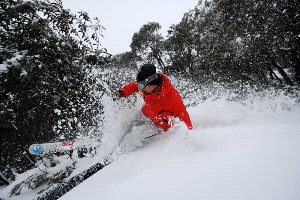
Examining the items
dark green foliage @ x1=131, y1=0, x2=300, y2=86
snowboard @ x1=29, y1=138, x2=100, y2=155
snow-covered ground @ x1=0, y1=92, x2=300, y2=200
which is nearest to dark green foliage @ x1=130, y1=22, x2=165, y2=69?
dark green foliage @ x1=131, y1=0, x2=300, y2=86

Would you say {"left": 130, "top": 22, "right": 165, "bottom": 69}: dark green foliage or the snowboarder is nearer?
the snowboarder

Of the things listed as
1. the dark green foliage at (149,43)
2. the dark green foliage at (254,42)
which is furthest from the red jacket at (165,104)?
the dark green foliage at (149,43)

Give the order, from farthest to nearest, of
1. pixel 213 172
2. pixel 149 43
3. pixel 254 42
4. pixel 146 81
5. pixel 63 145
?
pixel 149 43, pixel 254 42, pixel 63 145, pixel 146 81, pixel 213 172

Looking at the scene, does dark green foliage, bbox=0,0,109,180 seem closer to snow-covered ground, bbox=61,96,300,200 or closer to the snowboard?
the snowboard

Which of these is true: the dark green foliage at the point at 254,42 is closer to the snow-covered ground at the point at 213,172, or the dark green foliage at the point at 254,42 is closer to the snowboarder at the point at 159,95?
the snowboarder at the point at 159,95

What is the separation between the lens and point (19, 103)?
2.74 m

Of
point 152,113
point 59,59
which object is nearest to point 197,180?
point 152,113

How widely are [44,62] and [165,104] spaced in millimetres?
2185

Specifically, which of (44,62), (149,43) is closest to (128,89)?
(44,62)

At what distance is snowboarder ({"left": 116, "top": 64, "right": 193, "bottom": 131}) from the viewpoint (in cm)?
245

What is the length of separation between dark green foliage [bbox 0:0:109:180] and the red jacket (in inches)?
40.8

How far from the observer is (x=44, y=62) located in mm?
2805

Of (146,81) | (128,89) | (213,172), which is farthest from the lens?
(128,89)

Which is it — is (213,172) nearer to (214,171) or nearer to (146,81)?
(214,171)
